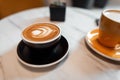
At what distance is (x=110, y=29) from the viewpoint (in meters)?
0.47

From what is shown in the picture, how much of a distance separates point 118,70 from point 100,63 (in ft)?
0.20

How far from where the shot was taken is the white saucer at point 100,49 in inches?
19.0

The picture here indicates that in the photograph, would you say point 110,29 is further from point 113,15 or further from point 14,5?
point 14,5

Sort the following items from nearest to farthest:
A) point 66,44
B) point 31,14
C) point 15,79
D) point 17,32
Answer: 1. point 15,79
2. point 66,44
3. point 17,32
4. point 31,14

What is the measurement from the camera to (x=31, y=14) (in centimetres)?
79

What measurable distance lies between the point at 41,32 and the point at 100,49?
0.71 ft

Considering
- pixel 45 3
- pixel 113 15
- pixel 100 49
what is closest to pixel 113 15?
pixel 113 15

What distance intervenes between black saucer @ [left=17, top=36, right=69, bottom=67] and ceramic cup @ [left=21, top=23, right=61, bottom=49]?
32mm

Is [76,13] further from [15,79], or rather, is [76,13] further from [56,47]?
[15,79]

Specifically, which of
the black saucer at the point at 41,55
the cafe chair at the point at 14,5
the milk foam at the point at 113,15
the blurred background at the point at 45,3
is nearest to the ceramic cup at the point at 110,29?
the milk foam at the point at 113,15

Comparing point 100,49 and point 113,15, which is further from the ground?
point 113,15

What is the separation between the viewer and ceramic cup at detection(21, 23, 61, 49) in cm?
45

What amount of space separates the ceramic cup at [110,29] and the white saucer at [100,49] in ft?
0.06

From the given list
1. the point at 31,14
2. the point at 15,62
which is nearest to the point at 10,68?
the point at 15,62
